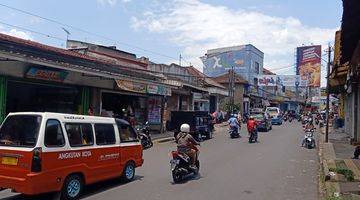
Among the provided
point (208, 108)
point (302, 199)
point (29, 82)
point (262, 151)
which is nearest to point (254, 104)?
point (208, 108)

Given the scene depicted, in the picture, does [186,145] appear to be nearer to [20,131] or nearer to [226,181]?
[226,181]

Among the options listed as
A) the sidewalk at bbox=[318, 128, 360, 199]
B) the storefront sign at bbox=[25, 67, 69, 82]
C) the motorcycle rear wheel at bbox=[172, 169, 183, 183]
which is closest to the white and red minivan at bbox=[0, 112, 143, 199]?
the motorcycle rear wheel at bbox=[172, 169, 183, 183]

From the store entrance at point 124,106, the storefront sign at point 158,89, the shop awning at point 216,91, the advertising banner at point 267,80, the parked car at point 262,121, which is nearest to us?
the store entrance at point 124,106

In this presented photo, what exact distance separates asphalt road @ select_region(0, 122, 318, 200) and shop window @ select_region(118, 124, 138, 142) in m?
1.14

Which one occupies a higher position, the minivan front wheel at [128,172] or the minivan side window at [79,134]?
the minivan side window at [79,134]

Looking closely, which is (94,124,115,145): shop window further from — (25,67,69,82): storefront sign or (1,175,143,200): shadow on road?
(25,67,69,82): storefront sign

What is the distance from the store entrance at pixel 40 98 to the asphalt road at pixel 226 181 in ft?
17.9

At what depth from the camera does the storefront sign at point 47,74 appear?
1827cm

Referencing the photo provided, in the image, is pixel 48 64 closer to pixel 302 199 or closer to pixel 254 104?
pixel 302 199

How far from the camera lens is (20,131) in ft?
30.6

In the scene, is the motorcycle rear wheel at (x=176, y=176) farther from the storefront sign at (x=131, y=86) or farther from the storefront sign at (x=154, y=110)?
the storefront sign at (x=154, y=110)

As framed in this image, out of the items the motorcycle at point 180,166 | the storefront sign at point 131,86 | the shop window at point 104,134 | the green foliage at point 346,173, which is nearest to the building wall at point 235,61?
the storefront sign at point 131,86

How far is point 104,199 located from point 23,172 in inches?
75.1

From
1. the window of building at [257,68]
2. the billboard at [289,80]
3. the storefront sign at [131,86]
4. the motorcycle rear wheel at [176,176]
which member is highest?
the window of building at [257,68]
